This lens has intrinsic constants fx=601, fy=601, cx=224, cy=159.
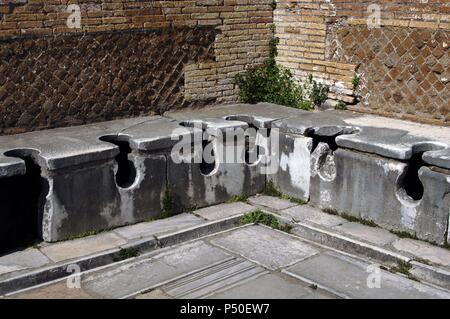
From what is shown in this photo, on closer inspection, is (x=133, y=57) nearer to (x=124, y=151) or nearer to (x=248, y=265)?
(x=124, y=151)

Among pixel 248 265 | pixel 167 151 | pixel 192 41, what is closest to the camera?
pixel 248 265

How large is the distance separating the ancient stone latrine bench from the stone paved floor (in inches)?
8.5

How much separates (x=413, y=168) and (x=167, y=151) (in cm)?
271

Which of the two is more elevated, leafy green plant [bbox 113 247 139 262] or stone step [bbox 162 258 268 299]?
leafy green plant [bbox 113 247 139 262]

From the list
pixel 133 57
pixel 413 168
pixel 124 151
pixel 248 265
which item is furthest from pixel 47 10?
pixel 413 168

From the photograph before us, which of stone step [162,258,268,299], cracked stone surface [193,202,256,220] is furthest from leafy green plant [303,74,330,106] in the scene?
stone step [162,258,268,299]

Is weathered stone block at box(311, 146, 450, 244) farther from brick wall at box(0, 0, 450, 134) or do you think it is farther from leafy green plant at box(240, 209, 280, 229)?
brick wall at box(0, 0, 450, 134)

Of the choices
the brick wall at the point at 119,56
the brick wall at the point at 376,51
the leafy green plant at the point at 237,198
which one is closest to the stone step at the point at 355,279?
the leafy green plant at the point at 237,198

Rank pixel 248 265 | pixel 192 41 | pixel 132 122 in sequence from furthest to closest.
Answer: pixel 192 41 < pixel 132 122 < pixel 248 265

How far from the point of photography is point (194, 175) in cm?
680

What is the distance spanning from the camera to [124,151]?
22.5 feet

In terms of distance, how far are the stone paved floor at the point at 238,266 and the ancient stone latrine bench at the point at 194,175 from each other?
0.71ft

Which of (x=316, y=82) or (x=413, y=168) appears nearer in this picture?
(x=413, y=168)

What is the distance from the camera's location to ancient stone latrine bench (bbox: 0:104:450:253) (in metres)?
5.79
